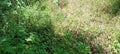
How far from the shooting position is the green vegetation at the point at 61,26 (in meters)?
4.91

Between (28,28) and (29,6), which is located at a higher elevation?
(29,6)

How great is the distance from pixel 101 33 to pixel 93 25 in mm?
321

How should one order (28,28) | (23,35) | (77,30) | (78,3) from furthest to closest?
1. (78,3)
2. (77,30)
3. (28,28)
4. (23,35)

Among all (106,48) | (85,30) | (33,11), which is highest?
(33,11)

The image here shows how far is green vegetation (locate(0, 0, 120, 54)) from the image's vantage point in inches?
193

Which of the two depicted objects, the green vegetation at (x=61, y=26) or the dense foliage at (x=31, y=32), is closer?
the dense foliage at (x=31, y=32)

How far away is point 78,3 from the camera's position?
7.00m

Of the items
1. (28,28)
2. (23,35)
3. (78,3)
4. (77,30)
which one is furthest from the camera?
(78,3)

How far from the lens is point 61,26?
5.85m

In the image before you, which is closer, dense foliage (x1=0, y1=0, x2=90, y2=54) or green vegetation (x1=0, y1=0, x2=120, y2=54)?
dense foliage (x1=0, y1=0, x2=90, y2=54)

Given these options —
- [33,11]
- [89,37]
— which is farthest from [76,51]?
[33,11]

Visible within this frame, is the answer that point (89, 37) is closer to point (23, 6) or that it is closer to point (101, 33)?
point (101, 33)

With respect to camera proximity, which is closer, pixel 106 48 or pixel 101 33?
pixel 106 48

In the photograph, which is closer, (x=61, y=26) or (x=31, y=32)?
(x=31, y=32)
